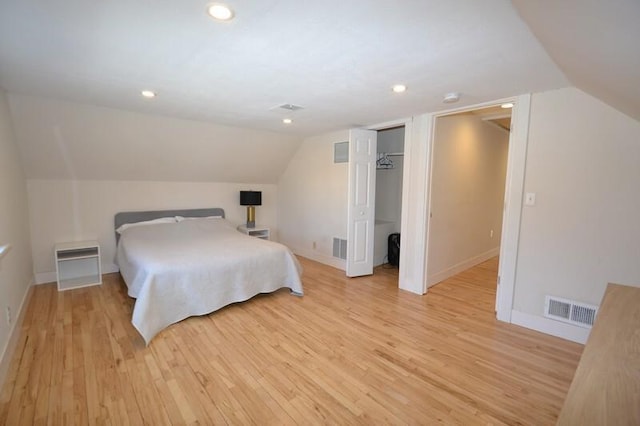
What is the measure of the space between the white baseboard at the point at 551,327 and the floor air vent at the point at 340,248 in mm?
2342

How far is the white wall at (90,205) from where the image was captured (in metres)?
3.74

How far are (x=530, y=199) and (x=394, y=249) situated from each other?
2.30 metres

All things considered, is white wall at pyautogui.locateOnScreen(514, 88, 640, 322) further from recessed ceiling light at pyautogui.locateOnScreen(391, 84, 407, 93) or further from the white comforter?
the white comforter

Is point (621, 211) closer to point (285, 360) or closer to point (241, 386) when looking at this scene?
point (285, 360)

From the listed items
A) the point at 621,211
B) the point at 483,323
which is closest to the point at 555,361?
the point at 483,323

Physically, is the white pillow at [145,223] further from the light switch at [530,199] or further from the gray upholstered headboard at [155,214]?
the light switch at [530,199]

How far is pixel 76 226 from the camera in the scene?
397 cm

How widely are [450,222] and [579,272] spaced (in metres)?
1.62

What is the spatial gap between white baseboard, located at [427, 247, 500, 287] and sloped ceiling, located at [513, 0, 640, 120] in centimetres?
257

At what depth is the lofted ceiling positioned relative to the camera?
1.43 meters

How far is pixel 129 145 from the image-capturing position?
384cm

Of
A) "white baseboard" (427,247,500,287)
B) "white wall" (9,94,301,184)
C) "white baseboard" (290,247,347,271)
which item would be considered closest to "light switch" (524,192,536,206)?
"white baseboard" (427,247,500,287)

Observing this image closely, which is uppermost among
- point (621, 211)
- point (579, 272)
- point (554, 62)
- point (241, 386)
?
point (554, 62)

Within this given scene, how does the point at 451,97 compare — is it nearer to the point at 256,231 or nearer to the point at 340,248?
the point at 340,248
